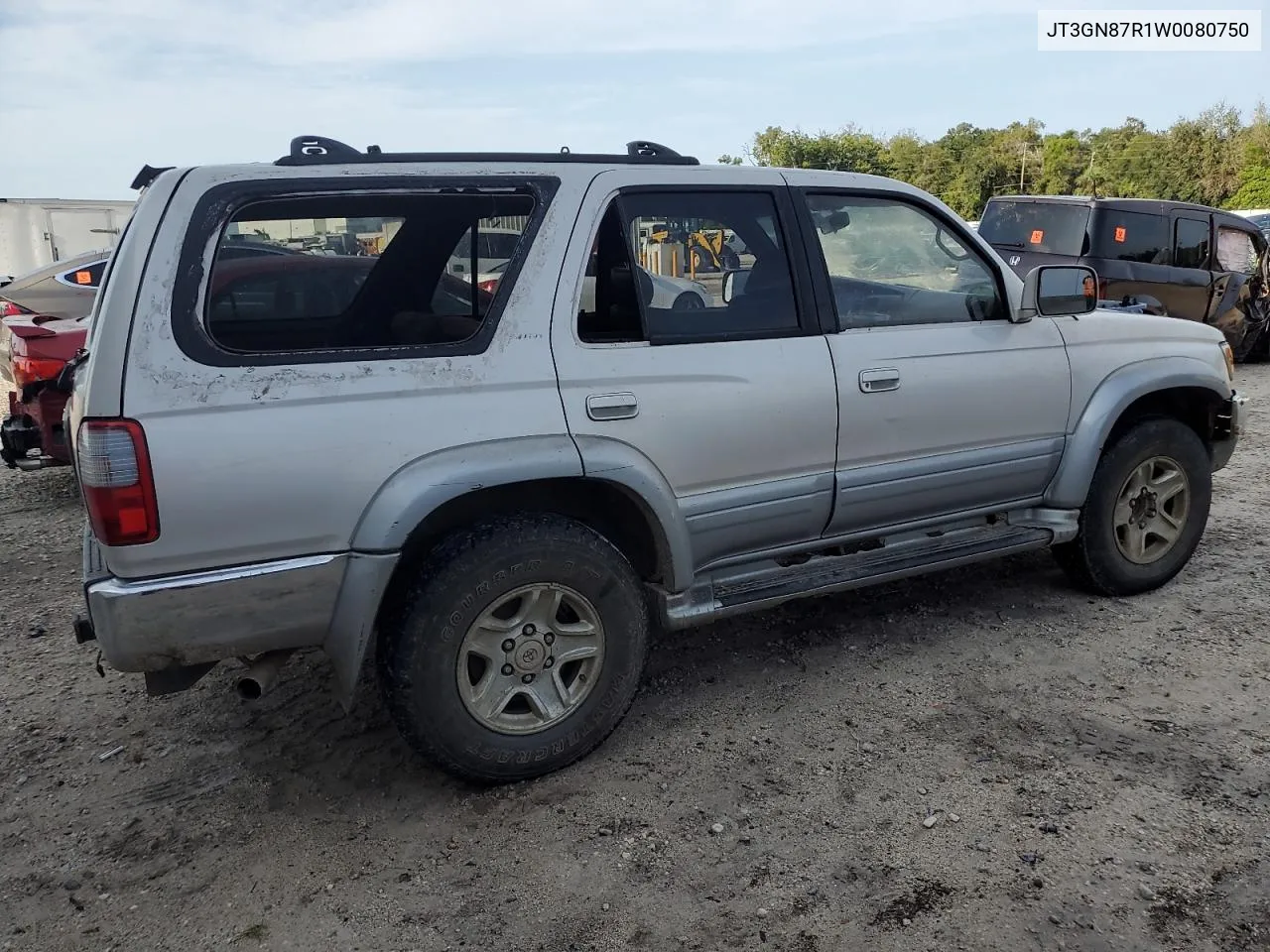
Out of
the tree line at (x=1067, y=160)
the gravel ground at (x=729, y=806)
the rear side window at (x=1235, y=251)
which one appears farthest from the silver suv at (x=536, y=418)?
the tree line at (x=1067, y=160)

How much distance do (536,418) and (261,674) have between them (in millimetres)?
1073

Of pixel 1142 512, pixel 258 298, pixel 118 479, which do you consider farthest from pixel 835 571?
pixel 118 479

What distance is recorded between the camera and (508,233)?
10.4ft

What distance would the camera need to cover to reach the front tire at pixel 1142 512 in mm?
4348

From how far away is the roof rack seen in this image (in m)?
2.92

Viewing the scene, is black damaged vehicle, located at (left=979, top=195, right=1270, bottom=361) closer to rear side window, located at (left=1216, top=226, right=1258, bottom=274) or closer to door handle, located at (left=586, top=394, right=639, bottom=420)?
rear side window, located at (left=1216, top=226, right=1258, bottom=274)

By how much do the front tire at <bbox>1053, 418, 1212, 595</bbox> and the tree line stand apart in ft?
100

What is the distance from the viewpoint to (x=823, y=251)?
3.64 m

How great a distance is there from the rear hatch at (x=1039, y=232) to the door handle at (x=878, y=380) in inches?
267

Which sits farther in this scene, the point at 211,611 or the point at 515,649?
the point at 515,649

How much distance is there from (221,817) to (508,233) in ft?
6.49

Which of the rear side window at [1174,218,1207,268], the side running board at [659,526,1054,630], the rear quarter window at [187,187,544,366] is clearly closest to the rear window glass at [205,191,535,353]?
the rear quarter window at [187,187,544,366]

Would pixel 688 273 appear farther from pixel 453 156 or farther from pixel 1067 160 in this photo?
pixel 1067 160

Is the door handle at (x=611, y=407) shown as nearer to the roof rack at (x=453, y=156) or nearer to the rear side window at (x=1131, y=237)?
the roof rack at (x=453, y=156)
